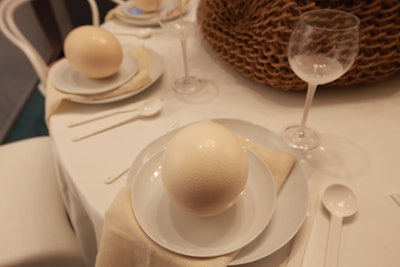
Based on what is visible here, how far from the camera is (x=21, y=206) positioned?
649mm

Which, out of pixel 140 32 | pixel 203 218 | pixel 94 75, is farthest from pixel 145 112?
pixel 140 32

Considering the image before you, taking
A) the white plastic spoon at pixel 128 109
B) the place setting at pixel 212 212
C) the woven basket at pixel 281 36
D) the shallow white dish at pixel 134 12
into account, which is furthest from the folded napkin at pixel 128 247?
the shallow white dish at pixel 134 12

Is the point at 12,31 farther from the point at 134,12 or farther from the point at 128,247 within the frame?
the point at 128,247

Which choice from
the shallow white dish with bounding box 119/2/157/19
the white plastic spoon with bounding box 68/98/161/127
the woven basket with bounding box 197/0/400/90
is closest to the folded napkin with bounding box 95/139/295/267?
the white plastic spoon with bounding box 68/98/161/127

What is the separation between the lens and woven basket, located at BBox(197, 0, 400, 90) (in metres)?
0.50

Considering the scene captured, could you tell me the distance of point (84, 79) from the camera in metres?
0.68

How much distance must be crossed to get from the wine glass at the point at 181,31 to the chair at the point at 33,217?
0.39 m

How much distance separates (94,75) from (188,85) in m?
0.21

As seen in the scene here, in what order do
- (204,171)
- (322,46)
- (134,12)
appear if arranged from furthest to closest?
(134,12), (322,46), (204,171)

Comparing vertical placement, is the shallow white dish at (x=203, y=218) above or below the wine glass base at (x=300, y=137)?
above

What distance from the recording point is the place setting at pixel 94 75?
61 cm

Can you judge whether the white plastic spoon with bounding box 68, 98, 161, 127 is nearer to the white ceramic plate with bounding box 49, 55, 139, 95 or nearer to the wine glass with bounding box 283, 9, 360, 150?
the white ceramic plate with bounding box 49, 55, 139, 95

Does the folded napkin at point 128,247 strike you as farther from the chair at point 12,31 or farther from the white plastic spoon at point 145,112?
the chair at point 12,31

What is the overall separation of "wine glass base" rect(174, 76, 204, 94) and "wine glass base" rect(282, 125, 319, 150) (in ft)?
0.75
